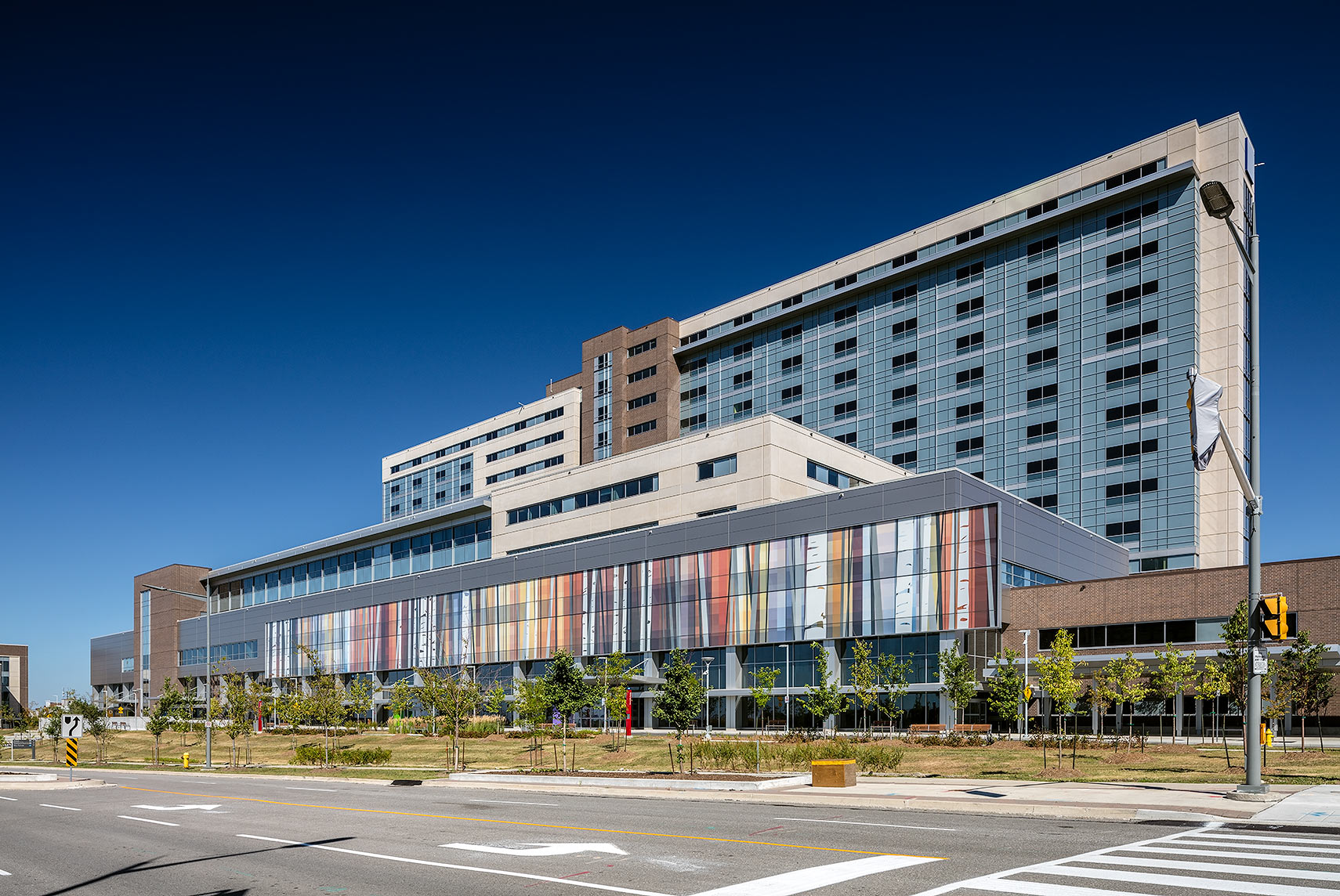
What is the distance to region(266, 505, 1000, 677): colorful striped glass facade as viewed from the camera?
5594 cm

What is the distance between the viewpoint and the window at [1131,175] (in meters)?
77.7

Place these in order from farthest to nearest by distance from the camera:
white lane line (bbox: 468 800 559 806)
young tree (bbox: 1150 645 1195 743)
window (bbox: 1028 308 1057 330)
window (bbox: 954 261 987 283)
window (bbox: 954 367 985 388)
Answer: window (bbox: 954 261 987 283)
window (bbox: 954 367 985 388)
window (bbox: 1028 308 1057 330)
young tree (bbox: 1150 645 1195 743)
white lane line (bbox: 468 800 559 806)

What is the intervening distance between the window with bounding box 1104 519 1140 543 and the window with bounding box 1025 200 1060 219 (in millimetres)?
25216

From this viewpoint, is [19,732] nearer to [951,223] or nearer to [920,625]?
[920,625]

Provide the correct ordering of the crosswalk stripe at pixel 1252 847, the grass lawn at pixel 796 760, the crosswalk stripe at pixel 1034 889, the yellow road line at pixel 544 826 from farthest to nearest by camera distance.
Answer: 1. the grass lawn at pixel 796 760
2. the yellow road line at pixel 544 826
3. the crosswalk stripe at pixel 1252 847
4. the crosswalk stripe at pixel 1034 889

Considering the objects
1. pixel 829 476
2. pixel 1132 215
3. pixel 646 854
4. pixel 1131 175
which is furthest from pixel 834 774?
pixel 1131 175

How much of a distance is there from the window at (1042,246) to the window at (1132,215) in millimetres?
4268

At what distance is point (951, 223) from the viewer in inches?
3541

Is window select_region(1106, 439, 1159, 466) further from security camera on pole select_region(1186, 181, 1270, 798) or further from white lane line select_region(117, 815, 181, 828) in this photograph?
white lane line select_region(117, 815, 181, 828)

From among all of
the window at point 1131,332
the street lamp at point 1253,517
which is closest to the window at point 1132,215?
the window at point 1131,332

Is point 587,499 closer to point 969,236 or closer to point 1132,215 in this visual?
point 969,236

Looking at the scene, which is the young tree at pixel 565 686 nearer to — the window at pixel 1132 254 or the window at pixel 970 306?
the window at pixel 970 306

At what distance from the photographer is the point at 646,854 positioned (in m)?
15.9

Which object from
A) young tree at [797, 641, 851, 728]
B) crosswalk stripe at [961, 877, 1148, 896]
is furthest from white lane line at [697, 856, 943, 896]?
young tree at [797, 641, 851, 728]
